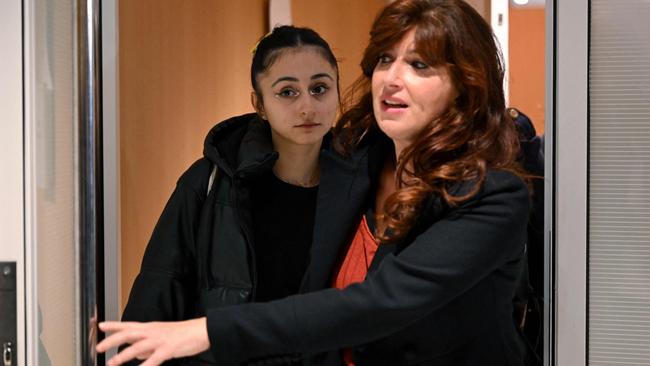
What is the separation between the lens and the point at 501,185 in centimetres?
130

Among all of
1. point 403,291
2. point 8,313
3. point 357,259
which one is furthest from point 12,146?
point 403,291

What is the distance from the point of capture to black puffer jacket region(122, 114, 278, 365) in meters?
1.63

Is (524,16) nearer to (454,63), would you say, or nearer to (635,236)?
(454,63)

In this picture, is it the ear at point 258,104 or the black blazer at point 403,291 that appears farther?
the ear at point 258,104

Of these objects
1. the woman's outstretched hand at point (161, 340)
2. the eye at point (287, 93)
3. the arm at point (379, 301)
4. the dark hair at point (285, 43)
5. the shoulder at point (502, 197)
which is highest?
the dark hair at point (285, 43)

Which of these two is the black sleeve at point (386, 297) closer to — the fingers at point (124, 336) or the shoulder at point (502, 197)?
the shoulder at point (502, 197)

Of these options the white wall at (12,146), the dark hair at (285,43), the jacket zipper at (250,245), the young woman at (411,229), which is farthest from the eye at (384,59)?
the white wall at (12,146)

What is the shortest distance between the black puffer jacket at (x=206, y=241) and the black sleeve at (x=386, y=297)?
1.11 ft

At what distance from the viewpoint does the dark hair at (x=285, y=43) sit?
65.1 inches

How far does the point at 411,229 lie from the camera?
141 cm

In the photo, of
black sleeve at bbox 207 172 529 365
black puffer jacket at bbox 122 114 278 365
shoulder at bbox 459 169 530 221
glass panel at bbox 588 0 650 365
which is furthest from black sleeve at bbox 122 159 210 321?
glass panel at bbox 588 0 650 365

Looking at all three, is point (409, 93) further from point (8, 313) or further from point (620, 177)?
point (8, 313)

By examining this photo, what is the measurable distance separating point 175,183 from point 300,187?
27cm

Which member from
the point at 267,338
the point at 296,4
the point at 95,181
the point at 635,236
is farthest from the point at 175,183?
the point at 635,236
